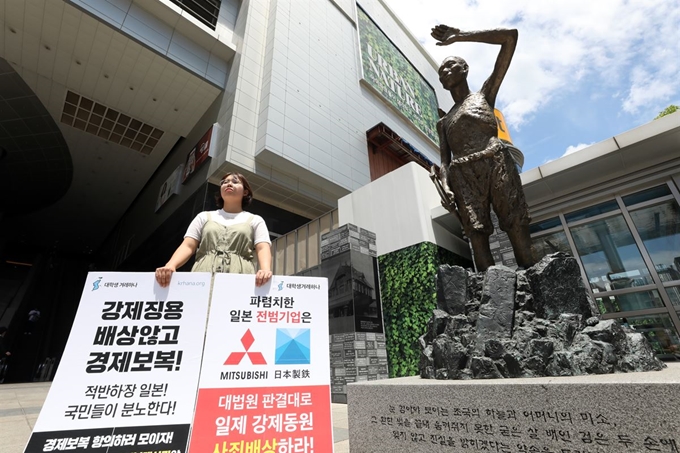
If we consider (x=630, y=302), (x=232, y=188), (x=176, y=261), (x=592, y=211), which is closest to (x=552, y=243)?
(x=592, y=211)

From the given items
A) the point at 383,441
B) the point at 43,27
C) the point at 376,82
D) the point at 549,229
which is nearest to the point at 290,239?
the point at 549,229

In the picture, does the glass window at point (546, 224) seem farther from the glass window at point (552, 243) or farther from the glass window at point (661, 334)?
the glass window at point (661, 334)

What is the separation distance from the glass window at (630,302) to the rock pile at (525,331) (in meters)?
4.86

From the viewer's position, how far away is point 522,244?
3342 millimetres

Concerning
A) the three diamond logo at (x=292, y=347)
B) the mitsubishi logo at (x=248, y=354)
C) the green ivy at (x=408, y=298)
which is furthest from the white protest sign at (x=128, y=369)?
the green ivy at (x=408, y=298)

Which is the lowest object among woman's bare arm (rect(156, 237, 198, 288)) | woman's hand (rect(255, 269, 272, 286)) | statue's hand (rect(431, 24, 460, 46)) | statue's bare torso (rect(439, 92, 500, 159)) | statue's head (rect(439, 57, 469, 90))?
woman's hand (rect(255, 269, 272, 286))

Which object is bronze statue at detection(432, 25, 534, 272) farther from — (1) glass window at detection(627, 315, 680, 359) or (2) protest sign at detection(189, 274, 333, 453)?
(1) glass window at detection(627, 315, 680, 359)

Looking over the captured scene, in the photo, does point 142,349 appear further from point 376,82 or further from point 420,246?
point 376,82

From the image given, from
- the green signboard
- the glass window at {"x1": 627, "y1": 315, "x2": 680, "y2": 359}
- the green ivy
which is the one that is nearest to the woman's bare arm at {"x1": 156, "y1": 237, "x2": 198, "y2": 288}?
the green ivy

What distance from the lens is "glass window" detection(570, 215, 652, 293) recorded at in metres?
6.22

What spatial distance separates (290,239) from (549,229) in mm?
8143

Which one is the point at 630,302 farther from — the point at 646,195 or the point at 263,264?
the point at 263,264

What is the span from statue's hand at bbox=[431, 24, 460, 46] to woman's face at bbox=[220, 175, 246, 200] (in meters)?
2.87

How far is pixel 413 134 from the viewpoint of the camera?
20766 mm
